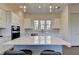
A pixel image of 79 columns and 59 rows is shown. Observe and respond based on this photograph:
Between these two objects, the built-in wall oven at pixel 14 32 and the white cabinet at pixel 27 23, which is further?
the white cabinet at pixel 27 23

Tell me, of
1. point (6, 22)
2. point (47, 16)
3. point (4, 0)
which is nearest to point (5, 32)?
point (6, 22)

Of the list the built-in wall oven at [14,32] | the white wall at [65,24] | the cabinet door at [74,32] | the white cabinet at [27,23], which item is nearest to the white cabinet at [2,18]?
the built-in wall oven at [14,32]

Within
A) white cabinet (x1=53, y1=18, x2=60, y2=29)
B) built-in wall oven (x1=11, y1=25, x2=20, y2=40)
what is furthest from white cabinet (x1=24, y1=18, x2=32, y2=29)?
white cabinet (x1=53, y1=18, x2=60, y2=29)

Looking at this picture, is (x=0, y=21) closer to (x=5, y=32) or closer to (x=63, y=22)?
(x=5, y=32)

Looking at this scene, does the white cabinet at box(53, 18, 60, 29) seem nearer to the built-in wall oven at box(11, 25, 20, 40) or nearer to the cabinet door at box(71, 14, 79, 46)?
the cabinet door at box(71, 14, 79, 46)

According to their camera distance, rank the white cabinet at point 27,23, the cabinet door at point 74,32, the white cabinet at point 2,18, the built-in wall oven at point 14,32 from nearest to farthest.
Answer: the white cabinet at point 2,18 → the built-in wall oven at point 14,32 → the cabinet door at point 74,32 → the white cabinet at point 27,23

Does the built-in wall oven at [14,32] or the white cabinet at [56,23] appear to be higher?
the white cabinet at [56,23]

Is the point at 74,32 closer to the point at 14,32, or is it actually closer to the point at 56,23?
the point at 56,23

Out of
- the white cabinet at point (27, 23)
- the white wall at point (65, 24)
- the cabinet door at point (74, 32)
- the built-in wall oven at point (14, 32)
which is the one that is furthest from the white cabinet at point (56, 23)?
the built-in wall oven at point (14, 32)

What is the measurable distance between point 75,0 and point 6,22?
15.5ft

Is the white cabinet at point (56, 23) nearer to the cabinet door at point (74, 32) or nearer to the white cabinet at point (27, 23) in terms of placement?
the cabinet door at point (74, 32)

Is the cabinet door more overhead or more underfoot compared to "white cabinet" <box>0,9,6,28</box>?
more underfoot

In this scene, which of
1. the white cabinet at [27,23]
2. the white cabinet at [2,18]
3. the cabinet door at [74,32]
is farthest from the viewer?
the white cabinet at [27,23]

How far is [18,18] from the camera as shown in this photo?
7.00m
